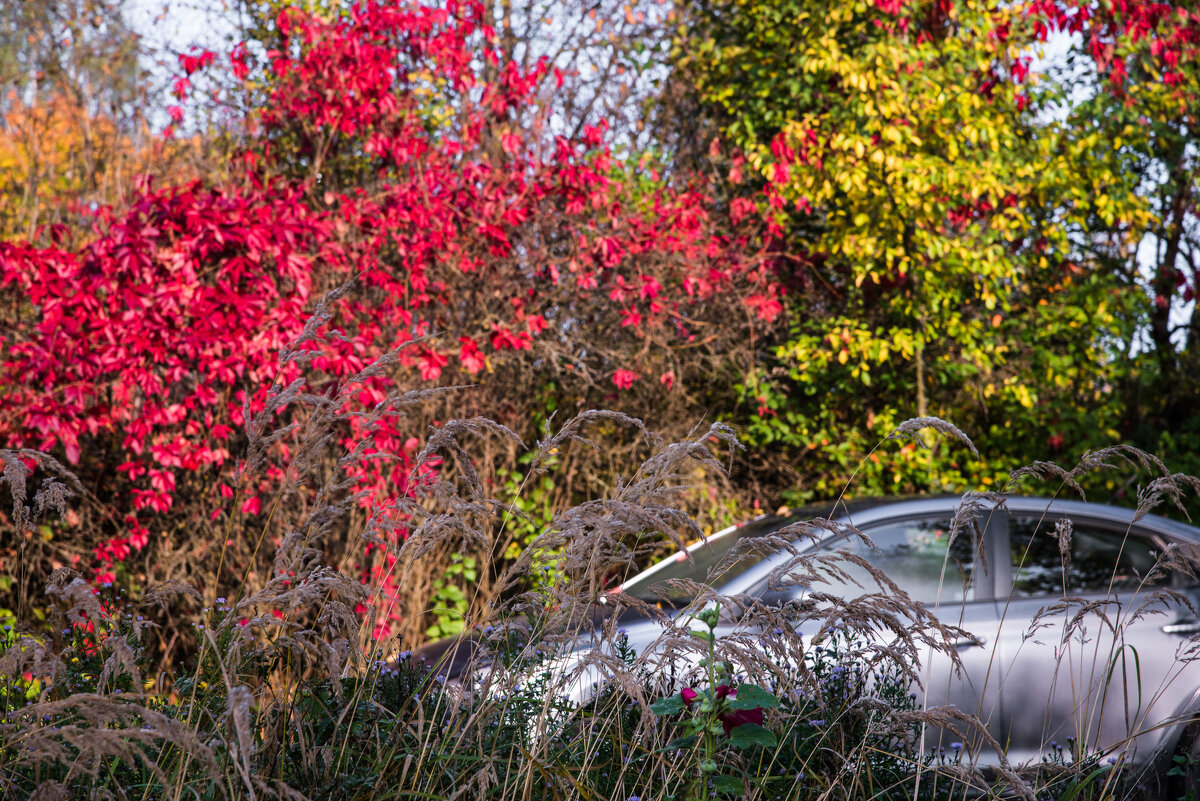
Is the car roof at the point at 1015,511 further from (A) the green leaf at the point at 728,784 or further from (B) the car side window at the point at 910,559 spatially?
(A) the green leaf at the point at 728,784

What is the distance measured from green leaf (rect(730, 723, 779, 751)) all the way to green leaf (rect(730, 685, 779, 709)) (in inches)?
1.8

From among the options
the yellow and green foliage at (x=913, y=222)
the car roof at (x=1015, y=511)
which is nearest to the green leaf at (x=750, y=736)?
the car roof at (x=1015, y=511)

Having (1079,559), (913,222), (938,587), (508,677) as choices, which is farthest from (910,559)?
(913,222)

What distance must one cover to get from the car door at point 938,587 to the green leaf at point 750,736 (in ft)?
5.80

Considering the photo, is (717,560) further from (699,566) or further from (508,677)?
(508,677)

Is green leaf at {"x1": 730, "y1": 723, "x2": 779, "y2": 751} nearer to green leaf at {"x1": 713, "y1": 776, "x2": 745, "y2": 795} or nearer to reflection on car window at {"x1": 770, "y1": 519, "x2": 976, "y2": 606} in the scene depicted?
green leaf at {"x1": 713, "y1": 776, "x2": 745, "y2": 795}

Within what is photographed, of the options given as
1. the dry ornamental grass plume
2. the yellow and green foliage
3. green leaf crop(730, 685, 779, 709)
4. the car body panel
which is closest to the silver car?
the car body panel

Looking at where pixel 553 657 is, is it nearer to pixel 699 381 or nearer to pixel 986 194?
pixel 699 381

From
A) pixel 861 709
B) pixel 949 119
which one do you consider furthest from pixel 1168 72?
pixel 861 709

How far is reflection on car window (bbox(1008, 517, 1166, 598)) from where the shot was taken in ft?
14.0

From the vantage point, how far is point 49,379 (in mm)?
4363

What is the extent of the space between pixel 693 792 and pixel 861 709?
0.49 meters

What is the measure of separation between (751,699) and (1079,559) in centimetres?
356

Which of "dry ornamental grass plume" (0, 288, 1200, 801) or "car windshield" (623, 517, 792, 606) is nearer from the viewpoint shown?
"dry ornamental grass plume" (0, 288, 1200, 801)
